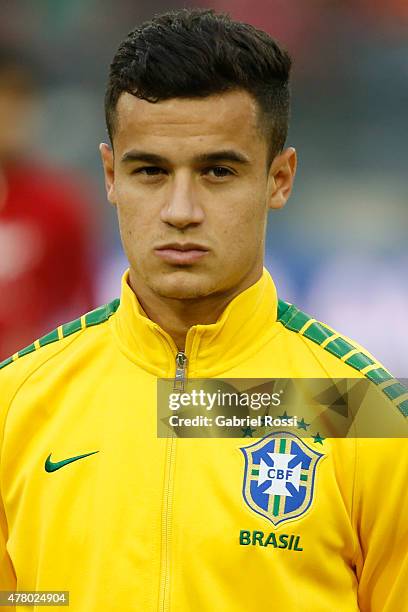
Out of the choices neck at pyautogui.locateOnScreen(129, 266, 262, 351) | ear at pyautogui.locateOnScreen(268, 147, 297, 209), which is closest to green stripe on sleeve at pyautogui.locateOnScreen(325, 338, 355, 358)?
neck at pyautogui.locateOnScreen(129, 266, 262, 351)

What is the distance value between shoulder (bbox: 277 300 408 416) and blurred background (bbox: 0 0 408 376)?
3.27 meters

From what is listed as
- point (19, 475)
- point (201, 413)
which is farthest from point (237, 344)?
point (19, 475)

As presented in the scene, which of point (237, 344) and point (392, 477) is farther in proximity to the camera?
point (237, 344)

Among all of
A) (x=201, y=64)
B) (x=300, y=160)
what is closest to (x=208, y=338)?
(x=201, y=64)

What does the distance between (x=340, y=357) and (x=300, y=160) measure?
4.02m

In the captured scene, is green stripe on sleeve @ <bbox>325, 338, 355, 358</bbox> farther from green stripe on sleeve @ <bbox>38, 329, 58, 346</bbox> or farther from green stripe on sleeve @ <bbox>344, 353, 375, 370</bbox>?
green stripe on sleeve @ <bbox>38, 329, 58, 346</bbox>

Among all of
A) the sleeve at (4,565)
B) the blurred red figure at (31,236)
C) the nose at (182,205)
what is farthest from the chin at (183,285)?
the blurred red figure at (31,236)

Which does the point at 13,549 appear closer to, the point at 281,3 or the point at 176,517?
the point at 176,517

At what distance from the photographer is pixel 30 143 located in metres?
5.89

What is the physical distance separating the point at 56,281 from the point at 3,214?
473mm

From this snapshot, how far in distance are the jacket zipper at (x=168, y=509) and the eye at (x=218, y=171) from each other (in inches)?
15.7

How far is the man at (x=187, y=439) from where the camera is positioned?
6.67ft

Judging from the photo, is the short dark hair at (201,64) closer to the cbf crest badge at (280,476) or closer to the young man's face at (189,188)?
the young man's face at (189,188)

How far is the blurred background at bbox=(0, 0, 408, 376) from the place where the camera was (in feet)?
18.3
